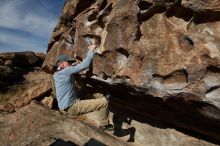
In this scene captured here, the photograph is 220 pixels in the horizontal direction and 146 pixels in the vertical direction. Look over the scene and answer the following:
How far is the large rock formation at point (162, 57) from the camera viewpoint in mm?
7566

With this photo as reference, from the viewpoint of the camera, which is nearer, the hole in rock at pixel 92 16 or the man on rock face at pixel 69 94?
the man on rock face at pixel 69 94

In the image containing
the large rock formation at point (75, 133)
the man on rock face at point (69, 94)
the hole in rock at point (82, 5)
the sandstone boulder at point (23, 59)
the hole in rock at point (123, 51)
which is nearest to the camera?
the hole in rock at point (123, 51)

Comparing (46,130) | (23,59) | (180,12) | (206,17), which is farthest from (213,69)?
(23,59)

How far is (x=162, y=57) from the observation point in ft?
27.3

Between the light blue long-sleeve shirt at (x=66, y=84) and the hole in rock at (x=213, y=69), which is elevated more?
the hole in rock at (x=213, y=69)

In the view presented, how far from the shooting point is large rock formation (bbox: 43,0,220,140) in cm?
757

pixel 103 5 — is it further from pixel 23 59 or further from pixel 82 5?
pixel 23 59

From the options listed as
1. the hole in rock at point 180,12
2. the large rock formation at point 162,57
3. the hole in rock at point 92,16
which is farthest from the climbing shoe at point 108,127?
the hole in rock at point 180,12

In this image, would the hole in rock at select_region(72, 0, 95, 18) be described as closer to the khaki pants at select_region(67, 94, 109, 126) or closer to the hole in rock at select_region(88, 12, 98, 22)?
the hole in rock at select_region(88, 12, 98, 22)

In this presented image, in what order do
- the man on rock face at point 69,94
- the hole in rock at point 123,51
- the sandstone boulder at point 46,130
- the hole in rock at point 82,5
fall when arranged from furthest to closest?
the hole in rock at point 82,5
the sandstone boulder at point 46,130
the man on rock face at point 69,94
the hole in rock at point 123,51

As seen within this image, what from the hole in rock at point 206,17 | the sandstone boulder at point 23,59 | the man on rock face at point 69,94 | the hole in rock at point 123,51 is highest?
the hole in rock at point 206,17

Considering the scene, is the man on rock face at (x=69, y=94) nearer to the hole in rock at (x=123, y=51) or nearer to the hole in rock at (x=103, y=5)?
the hole in rock at (x=123, y=51)

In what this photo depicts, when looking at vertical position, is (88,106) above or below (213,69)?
below

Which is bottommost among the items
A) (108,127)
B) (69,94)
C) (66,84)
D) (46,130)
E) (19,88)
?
(19,88)
